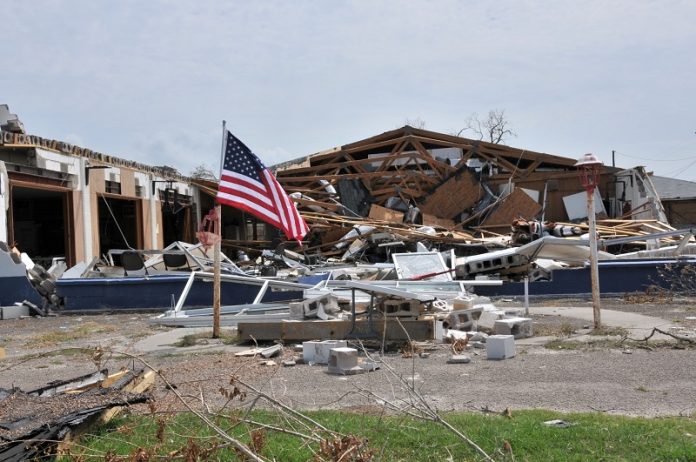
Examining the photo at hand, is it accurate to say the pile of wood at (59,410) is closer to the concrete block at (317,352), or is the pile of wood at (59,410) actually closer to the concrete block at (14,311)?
the concrete block at (317,352)

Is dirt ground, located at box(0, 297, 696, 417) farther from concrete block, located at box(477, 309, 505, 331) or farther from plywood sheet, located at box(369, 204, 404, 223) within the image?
plywood sheet, located at box(369, 204, 404, 223)

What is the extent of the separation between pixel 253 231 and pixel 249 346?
25.3 m

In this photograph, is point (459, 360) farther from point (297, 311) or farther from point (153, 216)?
point (153, 216)

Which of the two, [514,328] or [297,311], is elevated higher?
[297,311]

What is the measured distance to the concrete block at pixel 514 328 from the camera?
1171 cm

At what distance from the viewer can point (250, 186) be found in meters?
12.6

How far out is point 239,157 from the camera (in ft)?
41.3

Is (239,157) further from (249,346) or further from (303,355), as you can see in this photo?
(303,355)

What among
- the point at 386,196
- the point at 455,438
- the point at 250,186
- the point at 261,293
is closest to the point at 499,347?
the point at 455,438

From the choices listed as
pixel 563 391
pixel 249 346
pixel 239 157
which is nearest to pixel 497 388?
pixel 563 391

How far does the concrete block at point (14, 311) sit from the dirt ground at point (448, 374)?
19.0 ft

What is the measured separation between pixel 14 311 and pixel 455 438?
16455 mm

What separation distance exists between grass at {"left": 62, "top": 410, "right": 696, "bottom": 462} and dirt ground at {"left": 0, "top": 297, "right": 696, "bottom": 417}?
0.30m

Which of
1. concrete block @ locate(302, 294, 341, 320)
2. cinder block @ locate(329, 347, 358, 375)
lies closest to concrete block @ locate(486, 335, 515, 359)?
cinder block @ locate(329, 347, 358, 375)
